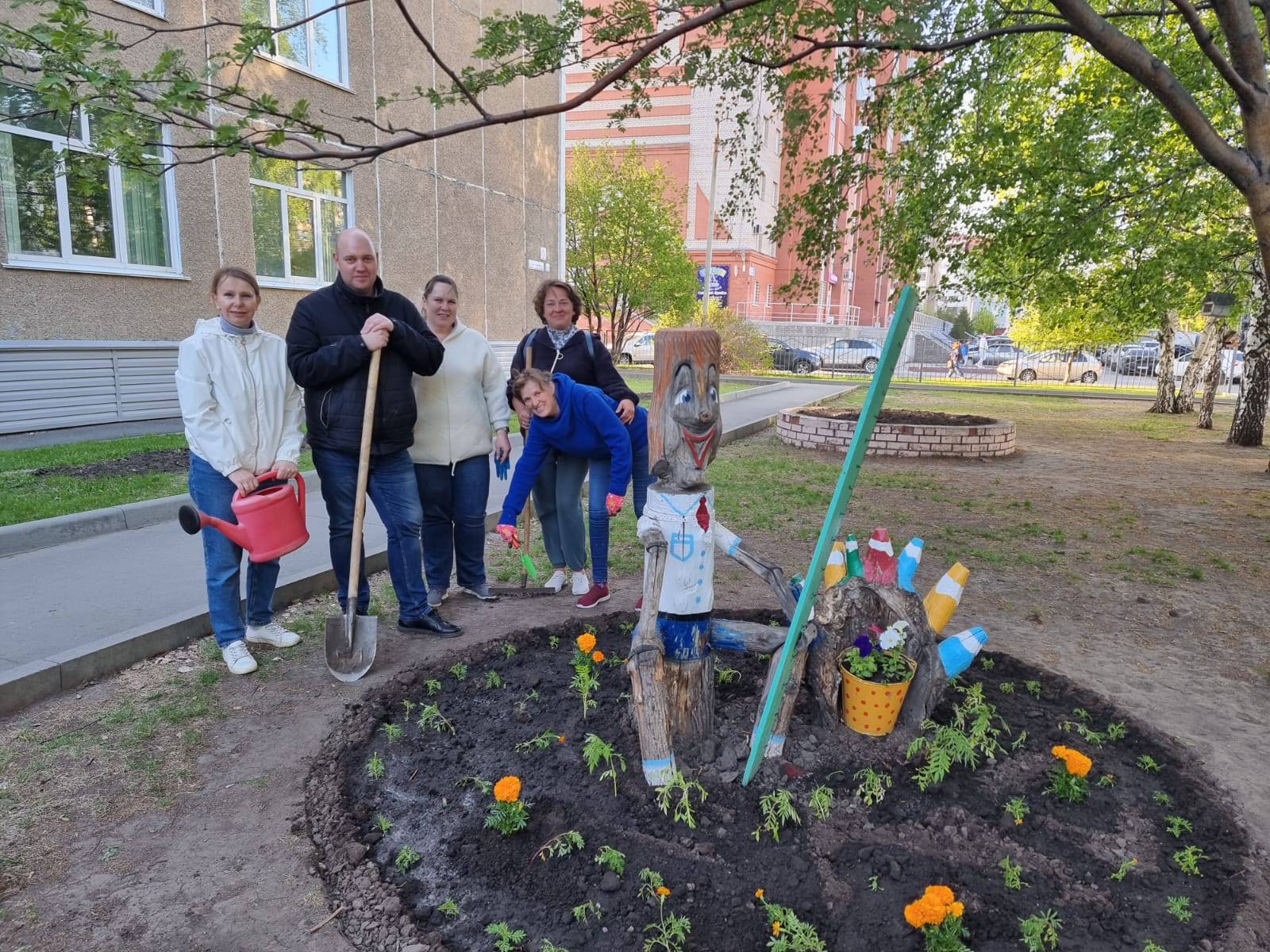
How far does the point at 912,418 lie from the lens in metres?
11.5

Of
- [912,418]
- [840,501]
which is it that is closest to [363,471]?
[840,501]

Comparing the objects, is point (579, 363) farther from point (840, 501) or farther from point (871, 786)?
point (871, 786)

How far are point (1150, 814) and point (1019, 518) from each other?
479cm

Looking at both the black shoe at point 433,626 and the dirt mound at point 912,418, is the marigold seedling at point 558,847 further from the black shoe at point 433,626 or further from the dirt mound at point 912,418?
the dirt mound at point 912,418

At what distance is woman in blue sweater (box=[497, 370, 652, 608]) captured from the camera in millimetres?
3959

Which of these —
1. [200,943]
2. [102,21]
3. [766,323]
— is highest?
[102,21]

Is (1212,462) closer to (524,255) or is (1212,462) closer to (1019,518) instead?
(1019,518)

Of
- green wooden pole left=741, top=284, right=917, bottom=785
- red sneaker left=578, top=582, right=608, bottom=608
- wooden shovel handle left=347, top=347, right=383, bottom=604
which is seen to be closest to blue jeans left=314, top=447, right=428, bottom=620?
wooden shovel handle left=347, top=347, right=383, bottom=604

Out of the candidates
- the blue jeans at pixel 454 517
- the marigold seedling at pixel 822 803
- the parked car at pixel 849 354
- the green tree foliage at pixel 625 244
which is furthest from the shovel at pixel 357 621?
the parked car at pixel 849 354

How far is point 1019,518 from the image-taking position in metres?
7.08

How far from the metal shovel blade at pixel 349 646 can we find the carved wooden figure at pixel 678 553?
5.30ft

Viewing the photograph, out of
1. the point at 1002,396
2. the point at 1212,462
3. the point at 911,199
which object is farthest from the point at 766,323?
the point at 911,199

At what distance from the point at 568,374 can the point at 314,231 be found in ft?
31.2

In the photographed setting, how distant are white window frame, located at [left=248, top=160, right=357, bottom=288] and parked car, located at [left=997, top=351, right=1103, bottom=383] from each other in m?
25.7
